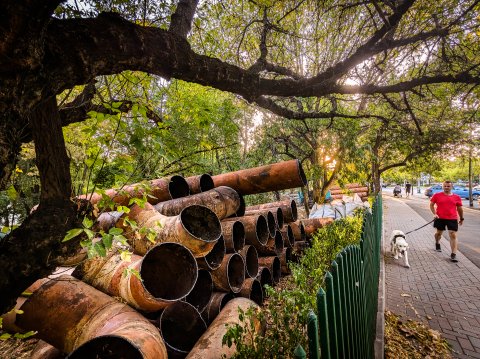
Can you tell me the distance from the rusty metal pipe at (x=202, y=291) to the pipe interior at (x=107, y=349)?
48.6 inches

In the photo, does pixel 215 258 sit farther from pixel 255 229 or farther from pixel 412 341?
pixel 412 341

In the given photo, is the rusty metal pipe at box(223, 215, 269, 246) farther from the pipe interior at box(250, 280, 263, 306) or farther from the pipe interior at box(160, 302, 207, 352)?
the pipe interior at box(160, 302, 207, 352)

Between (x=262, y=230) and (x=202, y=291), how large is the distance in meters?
1.56

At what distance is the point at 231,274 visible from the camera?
3.64 metres

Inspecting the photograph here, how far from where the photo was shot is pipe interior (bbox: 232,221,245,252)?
361 cm

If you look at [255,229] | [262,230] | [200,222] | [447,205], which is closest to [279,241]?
[262,230]

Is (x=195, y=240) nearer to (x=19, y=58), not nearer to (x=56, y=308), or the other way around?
(x=56, y=308)

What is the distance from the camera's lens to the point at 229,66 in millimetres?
2795

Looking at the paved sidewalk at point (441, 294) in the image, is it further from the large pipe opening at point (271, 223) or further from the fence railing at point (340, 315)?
the large pipe opening at point (271, 223)

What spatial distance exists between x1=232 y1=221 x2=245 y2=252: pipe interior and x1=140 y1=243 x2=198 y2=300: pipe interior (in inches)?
43.6

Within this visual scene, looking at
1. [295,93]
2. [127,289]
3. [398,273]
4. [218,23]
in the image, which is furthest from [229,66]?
[398,273]

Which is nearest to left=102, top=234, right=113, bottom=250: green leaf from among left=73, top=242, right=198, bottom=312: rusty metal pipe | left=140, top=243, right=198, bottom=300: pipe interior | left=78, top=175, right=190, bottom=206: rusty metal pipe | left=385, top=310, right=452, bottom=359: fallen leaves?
left=73, top=242, right=198, bottom=312: rusty metal pipe

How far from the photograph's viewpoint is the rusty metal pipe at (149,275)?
211 cm

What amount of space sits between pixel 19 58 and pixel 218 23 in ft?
19.6
